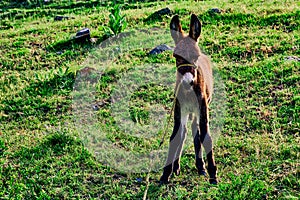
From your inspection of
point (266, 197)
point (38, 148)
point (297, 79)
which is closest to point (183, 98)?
point (266, 197)

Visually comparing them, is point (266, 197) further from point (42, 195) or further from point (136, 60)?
point (136, 60)

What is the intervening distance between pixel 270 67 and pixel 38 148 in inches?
212

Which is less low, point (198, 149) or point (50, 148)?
point (198, 149)

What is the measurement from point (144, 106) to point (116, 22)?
10.5 ft

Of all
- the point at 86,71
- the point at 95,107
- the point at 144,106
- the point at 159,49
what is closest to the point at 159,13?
the point at 159,49

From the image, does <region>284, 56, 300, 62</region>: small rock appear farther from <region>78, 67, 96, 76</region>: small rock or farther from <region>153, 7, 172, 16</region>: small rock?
<region>78, 67, 96, 76</region>: small rock

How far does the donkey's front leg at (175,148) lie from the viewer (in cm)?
714

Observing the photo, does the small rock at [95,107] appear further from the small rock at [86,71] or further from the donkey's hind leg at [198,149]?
the donkey's hind leg at [198,149]

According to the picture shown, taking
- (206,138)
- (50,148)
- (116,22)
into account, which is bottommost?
(50,148)

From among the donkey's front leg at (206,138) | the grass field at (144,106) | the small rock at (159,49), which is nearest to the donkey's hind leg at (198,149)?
the grass field at (144,106)

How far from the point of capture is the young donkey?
6379mm

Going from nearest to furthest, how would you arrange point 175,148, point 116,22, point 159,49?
point 175,148, point 159,49, point 116,22

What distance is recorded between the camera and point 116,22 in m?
12.1

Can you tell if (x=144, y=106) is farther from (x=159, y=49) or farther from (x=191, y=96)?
(x=191, y=96)
